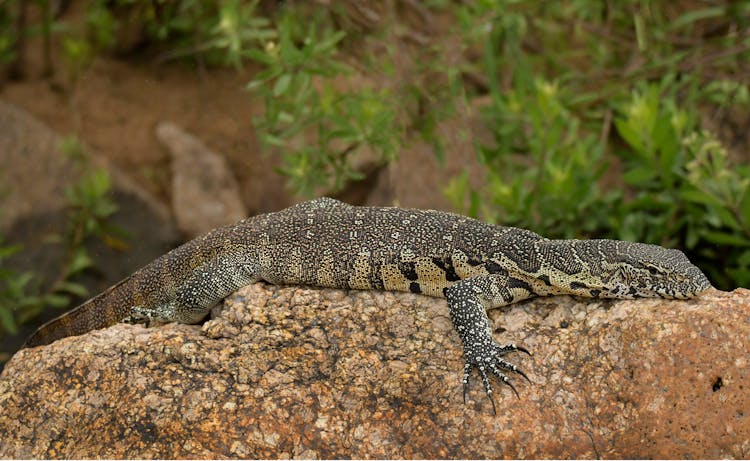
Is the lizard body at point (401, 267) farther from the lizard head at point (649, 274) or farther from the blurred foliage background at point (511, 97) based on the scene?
the blurred foliage background at point (511, 97)

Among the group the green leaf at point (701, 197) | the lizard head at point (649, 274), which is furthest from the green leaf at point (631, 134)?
the lizard head at point (649, 274)

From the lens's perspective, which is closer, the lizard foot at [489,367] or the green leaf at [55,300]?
the lizard foot at [489,367]

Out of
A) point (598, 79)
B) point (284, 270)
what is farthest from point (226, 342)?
point (598, 79)

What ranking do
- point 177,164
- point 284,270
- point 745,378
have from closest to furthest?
1. point 745,378
2. point 284,270
3. point 177,164

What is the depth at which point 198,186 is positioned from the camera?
1205 centimetres

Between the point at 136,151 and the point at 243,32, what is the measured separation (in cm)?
417

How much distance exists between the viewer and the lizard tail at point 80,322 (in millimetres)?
6785

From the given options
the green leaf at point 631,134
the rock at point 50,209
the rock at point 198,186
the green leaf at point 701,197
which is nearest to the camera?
the green leaf at point 701,197

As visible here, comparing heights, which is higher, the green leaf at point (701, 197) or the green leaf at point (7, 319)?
the green leaf at point (701, 197)

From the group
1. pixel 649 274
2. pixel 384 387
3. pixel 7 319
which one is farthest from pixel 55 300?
pixel 649 274

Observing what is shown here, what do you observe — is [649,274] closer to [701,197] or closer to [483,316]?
[483,316]

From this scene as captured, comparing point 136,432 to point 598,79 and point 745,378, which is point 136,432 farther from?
point 598,79

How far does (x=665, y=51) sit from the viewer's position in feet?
35.0

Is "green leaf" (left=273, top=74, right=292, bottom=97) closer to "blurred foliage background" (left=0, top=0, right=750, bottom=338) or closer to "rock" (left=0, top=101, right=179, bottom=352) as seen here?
"blurred foliage background" (left=0, top=0, right=750, bottom=338)
